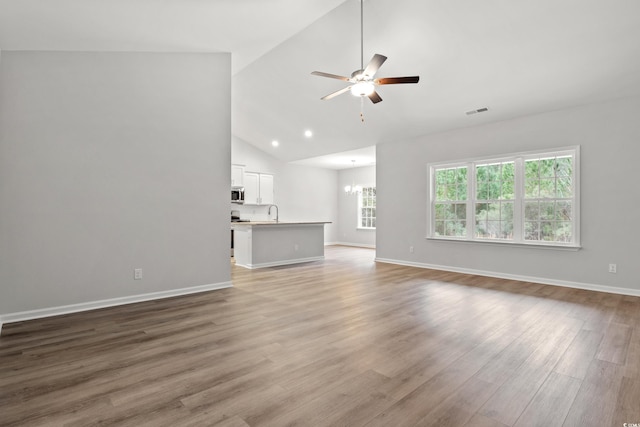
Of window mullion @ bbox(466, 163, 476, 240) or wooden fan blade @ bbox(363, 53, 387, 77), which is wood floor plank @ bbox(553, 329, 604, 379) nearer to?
wooden fan blade @ bbox(363, 53, 387, 77)

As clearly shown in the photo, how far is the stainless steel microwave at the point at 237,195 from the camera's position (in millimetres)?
9008

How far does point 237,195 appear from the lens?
9.06 meters

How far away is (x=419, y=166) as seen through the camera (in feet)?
22.0

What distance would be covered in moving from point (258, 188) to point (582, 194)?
7547 mm

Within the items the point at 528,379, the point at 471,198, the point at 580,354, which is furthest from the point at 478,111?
the point at 528,379

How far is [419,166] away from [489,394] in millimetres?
5268

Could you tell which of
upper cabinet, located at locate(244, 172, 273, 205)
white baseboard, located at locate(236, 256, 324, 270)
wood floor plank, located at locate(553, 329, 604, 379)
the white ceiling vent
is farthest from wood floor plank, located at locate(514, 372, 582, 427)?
upper cabinet, located at locate(244, 172, 273, 205)

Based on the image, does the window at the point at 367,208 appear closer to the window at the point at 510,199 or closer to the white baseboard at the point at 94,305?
the window at the point at 510,199

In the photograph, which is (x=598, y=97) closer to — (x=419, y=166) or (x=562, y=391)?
(x=419, y=166)

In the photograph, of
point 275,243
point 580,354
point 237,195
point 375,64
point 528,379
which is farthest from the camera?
point 237,195

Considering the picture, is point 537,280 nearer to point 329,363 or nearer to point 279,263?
point 329,363

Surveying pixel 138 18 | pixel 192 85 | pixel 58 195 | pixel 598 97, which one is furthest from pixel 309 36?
pixel 598 97

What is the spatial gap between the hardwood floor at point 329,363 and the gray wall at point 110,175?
45cm

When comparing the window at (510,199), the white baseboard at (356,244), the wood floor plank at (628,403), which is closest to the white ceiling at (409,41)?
the window at (510,199)
